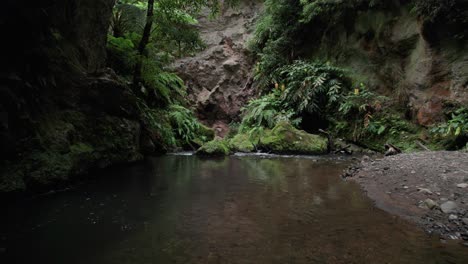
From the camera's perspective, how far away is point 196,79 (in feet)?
55.7

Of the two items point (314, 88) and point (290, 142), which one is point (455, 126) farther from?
point (314, 88)

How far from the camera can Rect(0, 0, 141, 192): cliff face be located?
3.76 m

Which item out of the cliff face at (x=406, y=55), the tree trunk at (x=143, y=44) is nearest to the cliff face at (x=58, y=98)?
the tree trunk at (x=143, y=44)

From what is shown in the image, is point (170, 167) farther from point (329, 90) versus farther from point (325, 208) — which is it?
point (329, 90)

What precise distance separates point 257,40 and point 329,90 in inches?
240

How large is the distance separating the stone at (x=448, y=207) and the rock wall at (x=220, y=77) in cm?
1303

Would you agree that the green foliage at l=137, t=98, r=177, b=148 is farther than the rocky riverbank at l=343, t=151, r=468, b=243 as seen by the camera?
Yes

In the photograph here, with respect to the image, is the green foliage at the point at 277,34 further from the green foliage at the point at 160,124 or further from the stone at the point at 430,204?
the stone at the point at 430,204

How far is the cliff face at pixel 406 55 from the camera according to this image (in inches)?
314

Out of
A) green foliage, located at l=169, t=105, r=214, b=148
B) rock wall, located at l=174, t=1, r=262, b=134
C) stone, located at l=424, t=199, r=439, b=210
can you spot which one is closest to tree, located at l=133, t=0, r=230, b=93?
green foliage, located at l=169, t=105, r=214, b=148

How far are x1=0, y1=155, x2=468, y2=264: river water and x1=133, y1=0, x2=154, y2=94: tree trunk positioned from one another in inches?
185

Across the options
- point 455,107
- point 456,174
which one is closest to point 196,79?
point 455,107

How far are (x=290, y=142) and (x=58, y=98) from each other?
674cm

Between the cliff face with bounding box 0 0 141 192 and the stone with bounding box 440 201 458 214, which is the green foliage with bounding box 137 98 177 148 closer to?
the cliff face with bounding box 0 0 141 192
